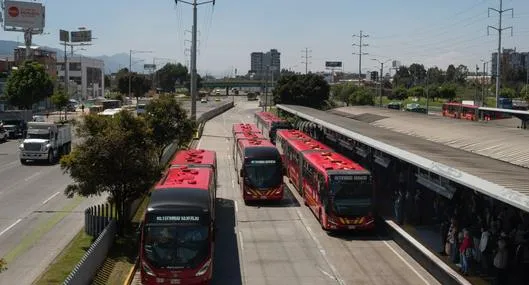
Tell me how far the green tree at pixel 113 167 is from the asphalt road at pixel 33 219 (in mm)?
2262

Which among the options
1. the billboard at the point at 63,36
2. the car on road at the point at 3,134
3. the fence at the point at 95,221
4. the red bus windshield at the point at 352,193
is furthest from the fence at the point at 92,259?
the billboard at the point at 63,36

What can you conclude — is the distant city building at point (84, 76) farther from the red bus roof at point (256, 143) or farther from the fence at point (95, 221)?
the fence at point (95, 221)

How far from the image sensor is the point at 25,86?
233 feet

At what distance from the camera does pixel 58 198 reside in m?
29.9

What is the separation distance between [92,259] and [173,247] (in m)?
2.48

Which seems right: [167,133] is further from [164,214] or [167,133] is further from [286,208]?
[164,214]

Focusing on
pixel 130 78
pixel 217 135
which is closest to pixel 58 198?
pixel 217 135

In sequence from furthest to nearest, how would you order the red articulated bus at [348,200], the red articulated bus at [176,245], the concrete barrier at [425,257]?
the red articulated bus at [348,200] → the concrete barrier at [425,257] → the red articulated bus at [176,245]

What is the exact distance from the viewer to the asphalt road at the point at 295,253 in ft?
60.4

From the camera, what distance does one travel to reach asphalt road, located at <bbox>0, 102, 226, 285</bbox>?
19469 millimetres

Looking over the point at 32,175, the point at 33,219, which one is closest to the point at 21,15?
the point at 32,175

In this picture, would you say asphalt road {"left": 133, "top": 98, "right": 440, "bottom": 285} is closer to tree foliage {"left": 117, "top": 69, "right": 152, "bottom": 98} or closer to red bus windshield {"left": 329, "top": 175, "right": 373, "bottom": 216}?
Result: red bus windshield {"left": 329, "top": 175, "right": 373, "bottom": 216}

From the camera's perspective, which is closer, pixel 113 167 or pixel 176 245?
pixel 176 245

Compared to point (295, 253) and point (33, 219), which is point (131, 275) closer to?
point (295, 253)
